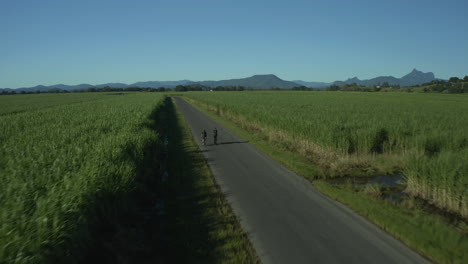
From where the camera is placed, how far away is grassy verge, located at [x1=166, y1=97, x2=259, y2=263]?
20.3 feet

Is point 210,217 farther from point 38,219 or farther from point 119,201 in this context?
point 38,219

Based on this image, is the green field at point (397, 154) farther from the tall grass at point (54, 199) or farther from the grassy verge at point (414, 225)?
the tall grass at point (54, 199)

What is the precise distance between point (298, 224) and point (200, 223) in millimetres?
2710

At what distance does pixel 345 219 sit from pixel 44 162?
921cm

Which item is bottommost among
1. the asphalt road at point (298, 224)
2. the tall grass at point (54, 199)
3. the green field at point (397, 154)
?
the asphalt road at point (298, 224)

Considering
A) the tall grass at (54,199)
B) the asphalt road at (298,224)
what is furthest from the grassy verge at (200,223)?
the tall grass at (54,199)

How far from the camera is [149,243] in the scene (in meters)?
6.79

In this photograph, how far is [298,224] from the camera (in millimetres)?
7566

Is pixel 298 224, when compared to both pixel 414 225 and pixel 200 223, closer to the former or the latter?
pixel 200 223

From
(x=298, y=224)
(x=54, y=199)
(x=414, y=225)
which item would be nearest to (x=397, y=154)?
(x=414, y=225)

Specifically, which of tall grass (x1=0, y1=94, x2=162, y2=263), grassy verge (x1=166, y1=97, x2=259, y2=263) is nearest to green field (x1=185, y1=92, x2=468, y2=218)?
grassy verge (x1=166, y1=97, x2=259, y2=263)

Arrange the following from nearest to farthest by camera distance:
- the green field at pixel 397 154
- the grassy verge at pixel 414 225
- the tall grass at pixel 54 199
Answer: the tall grass at pixel 54 199
the grassy verge at pixel 414 225
the green field at pixel 397 154

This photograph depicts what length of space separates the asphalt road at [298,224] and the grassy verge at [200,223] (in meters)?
0.36

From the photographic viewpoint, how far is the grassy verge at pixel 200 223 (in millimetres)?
6184
